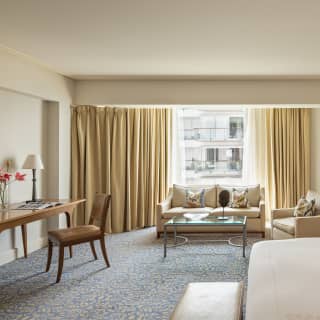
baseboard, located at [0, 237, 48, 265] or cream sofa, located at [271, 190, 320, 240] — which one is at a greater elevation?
cream sofa, located at [271, 190, 320, 240]

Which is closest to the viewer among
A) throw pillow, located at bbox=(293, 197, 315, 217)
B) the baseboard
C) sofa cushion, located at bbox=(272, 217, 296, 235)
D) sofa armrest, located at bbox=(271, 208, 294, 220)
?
the baseboard

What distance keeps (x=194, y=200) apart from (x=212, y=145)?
1.57m

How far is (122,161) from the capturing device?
655cm

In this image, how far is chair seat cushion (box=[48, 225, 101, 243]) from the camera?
407cm

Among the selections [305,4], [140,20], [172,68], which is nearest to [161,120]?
[172,68]

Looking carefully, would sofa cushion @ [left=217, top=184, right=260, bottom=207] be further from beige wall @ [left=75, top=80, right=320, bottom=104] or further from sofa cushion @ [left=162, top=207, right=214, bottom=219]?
beige wall @ [left=75, top=80, right=320, bottom=104]

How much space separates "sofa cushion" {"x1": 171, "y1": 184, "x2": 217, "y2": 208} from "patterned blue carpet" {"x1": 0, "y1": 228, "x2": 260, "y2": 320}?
1160mm

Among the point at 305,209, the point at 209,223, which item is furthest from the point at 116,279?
the point at 305,209

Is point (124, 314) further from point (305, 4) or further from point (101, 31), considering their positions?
point (305, 4)

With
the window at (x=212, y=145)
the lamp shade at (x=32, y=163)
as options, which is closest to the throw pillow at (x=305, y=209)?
the window at (x=212, y=145)

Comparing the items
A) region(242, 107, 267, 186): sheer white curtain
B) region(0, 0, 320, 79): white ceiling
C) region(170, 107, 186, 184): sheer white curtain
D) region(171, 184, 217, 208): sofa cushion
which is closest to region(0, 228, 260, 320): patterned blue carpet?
region(171, 184, 217, 208): sofa cushion

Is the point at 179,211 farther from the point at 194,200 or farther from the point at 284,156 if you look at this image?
the point at 284,156

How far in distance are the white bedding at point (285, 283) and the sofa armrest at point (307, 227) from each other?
2081mm

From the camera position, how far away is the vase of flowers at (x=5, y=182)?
438 centimetres
